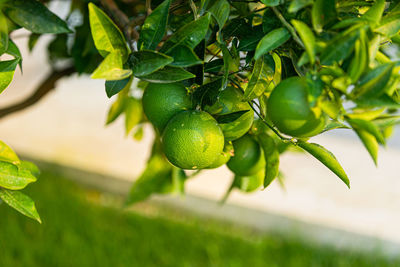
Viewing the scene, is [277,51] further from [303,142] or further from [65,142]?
[65,142]

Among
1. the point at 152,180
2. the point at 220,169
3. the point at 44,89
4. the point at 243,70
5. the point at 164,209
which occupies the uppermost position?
the point at 243,70

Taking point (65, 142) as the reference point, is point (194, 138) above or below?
above

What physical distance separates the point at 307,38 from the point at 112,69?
159 mm

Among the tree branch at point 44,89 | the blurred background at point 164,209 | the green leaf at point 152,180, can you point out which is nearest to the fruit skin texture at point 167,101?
the green leaf at point 152,180

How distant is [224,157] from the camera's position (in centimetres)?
47

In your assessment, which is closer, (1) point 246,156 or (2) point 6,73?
(2) point 6,73

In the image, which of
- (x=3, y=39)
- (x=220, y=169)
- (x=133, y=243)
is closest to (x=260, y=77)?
(x=3, y=39)

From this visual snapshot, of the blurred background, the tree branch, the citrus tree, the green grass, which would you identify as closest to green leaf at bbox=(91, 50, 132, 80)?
the citrus tree

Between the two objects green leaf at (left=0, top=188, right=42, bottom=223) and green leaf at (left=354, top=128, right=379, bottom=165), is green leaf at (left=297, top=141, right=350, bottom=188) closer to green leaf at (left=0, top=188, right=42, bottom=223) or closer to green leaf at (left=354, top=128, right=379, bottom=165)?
green leaf at (left=354, top=128, right=379, bottom=165)

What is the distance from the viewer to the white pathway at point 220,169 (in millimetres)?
2273

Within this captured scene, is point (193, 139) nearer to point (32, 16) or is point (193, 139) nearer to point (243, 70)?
point (243, 70)

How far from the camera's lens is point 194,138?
42 cm

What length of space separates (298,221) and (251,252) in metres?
0.46

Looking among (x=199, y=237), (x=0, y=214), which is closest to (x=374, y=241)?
(x=199, y=237)
